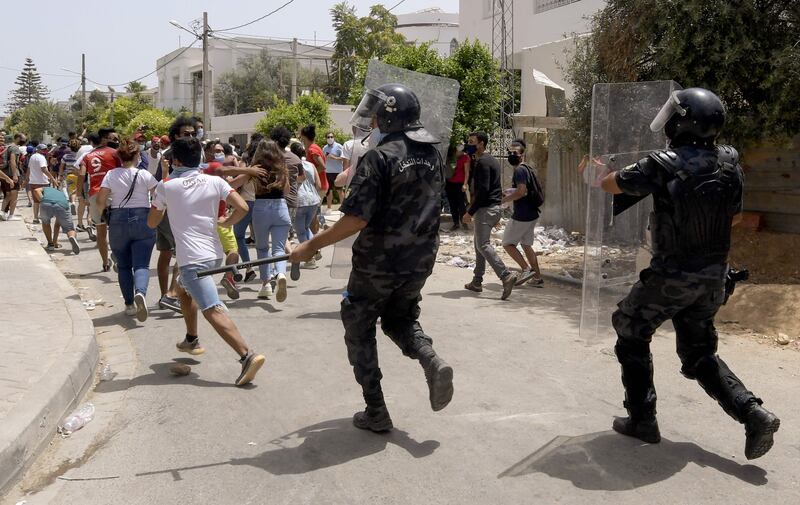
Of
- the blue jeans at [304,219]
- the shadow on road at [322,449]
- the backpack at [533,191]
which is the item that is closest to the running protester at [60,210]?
the blue jeans at [304,219]

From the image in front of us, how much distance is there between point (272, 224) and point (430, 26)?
51.7 meters

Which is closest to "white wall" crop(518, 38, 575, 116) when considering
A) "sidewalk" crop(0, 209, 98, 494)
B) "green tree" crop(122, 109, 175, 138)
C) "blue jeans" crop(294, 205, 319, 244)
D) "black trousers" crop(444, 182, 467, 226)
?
"black trousers" crop(444, 182, 467, 226)

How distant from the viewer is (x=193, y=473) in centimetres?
402

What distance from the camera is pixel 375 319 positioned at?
435cm

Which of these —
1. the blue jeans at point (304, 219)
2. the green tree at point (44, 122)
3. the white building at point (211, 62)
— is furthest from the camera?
the green tree at point (44, 122)

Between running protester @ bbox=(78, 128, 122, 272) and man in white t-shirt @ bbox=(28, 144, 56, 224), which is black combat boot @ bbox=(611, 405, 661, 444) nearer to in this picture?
running protester @ bbox=(78, 128, 122, 272)

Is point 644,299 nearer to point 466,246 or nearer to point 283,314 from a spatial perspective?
point 283,314

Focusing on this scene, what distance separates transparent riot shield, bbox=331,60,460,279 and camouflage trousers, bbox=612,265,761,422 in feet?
8.44

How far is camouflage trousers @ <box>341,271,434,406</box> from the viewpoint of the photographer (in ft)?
13.8

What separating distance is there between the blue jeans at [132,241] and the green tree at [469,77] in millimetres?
9875

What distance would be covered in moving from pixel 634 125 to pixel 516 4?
764 inches

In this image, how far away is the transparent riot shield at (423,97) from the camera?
629 cm

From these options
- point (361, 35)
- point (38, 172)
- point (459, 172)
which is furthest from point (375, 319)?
point (361, 35)

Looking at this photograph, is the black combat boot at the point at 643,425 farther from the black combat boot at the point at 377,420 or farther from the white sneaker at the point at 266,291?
the white sneaker at the point at 266,291
